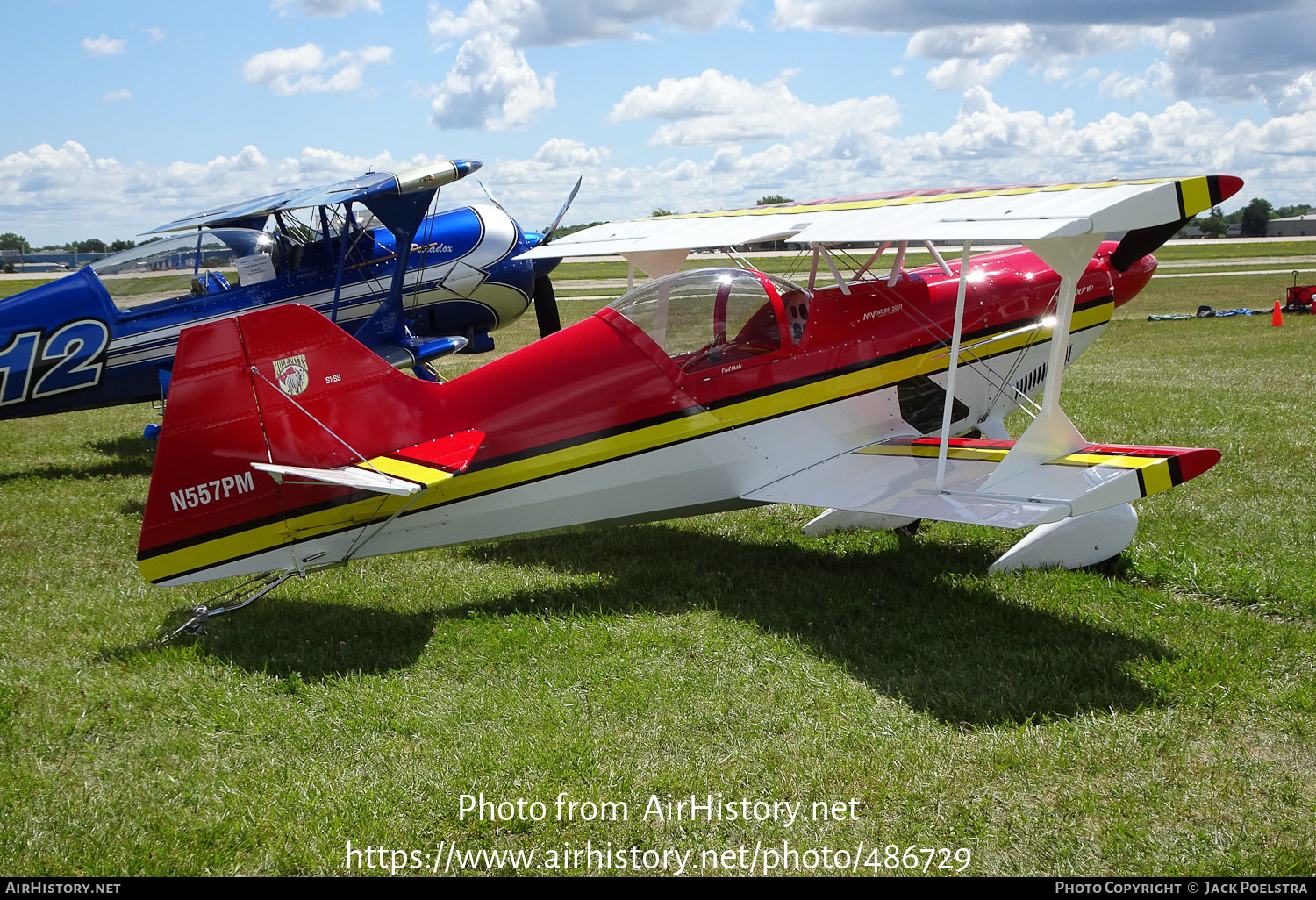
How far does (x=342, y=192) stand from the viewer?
9047 mm

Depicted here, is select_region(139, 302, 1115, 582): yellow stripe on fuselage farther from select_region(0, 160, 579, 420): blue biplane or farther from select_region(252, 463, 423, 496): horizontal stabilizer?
select_region(0, 160, 579, 420): blue biplane

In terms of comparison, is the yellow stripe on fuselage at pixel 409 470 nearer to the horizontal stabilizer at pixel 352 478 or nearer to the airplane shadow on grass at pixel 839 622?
the horizontal stabilizer at pixel 352 478

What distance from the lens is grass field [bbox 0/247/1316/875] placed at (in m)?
3.52

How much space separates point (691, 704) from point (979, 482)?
237 cm

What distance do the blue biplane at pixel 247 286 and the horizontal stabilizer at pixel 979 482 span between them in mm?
4883

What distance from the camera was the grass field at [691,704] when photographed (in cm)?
352

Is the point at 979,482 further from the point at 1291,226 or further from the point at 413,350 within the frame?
the point at 1291,226

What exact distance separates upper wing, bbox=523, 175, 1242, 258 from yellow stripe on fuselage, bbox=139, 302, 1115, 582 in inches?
37.8

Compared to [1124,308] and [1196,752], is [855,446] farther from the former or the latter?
[1124,308]

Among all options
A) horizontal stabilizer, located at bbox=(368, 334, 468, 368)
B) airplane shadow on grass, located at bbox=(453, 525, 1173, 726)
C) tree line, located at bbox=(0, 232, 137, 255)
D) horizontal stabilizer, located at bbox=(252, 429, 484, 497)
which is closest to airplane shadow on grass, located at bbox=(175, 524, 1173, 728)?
airplane shadow on grass, located at bbox=(453, 525, 1173, 726)

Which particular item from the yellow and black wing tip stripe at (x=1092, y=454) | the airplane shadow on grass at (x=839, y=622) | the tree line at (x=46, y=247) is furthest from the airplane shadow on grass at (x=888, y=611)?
the tree line at (x=46, y=247)

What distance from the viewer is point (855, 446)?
20.6 ft

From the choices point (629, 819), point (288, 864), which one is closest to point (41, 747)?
point (288, 864)

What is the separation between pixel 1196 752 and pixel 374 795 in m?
3.33
